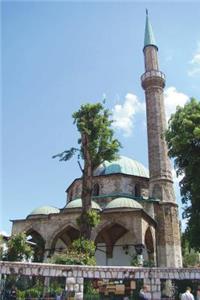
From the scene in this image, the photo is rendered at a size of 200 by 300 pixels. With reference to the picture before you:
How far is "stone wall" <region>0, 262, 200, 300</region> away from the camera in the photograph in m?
7.87

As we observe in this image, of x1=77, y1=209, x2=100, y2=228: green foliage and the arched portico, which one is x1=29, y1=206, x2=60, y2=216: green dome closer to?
the arched portico

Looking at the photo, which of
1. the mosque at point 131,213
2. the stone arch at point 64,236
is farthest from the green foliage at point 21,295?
the stone arch at point 64,236

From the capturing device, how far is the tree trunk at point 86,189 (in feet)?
42.7

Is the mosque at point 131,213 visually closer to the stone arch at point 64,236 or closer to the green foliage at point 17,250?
the stone arch at point 64,236

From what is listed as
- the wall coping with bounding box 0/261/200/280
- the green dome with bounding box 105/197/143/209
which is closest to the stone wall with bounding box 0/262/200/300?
the wall coping with bounding box 0/261/200/280

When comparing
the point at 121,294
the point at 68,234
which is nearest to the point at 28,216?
the point at 68,234

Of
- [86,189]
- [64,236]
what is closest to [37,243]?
[64,236]

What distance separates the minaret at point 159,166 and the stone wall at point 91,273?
380 inches

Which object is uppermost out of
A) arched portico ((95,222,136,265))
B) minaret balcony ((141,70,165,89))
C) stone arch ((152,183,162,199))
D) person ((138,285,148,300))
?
minaret balcony ((141,70,165,89))

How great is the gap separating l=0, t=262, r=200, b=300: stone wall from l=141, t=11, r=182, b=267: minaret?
9.64 meters

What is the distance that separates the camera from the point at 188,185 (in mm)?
13016

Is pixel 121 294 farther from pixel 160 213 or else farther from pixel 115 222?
pixel 160 213

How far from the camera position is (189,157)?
41.3ft

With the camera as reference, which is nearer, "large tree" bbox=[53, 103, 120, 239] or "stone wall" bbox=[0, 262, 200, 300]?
"stone wall" bbox=[0, 262, 200, 300]
